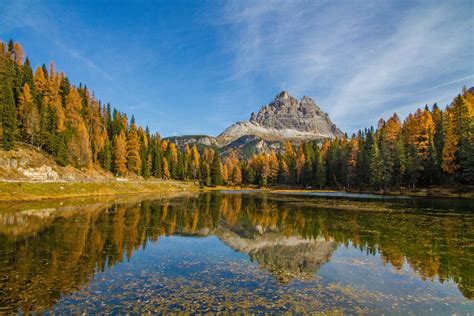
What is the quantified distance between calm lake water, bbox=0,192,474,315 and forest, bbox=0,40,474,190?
2105 inches

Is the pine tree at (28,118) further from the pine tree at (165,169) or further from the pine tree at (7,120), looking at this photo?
the pine tree at (165,169)

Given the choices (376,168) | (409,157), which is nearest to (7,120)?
(376,168)

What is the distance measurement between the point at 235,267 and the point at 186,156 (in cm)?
13893

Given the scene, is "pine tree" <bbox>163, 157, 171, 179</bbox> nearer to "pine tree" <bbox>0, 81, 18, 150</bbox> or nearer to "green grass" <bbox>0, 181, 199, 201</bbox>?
"green grass" <bbox>0, 181, 199, 201</bbox>

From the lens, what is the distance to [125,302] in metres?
12.4

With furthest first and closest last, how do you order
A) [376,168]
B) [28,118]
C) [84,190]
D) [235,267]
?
[376,168]
[28,118]
[84,190]
[235,267]

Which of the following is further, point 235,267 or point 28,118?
point 28,118

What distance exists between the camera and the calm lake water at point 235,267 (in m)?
12.5

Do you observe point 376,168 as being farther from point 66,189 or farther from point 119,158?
point 66,189

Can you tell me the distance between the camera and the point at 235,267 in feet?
60.7

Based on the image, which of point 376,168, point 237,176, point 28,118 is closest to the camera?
point 28,118

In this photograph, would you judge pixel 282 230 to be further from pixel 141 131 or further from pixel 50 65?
pixel 50 65

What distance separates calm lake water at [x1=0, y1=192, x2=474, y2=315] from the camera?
12.5 meters

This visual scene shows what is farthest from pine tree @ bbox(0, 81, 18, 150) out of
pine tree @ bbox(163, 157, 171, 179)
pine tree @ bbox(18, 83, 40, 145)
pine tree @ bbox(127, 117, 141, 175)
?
pine tree @ bbox(163, 157, 171, 179)
